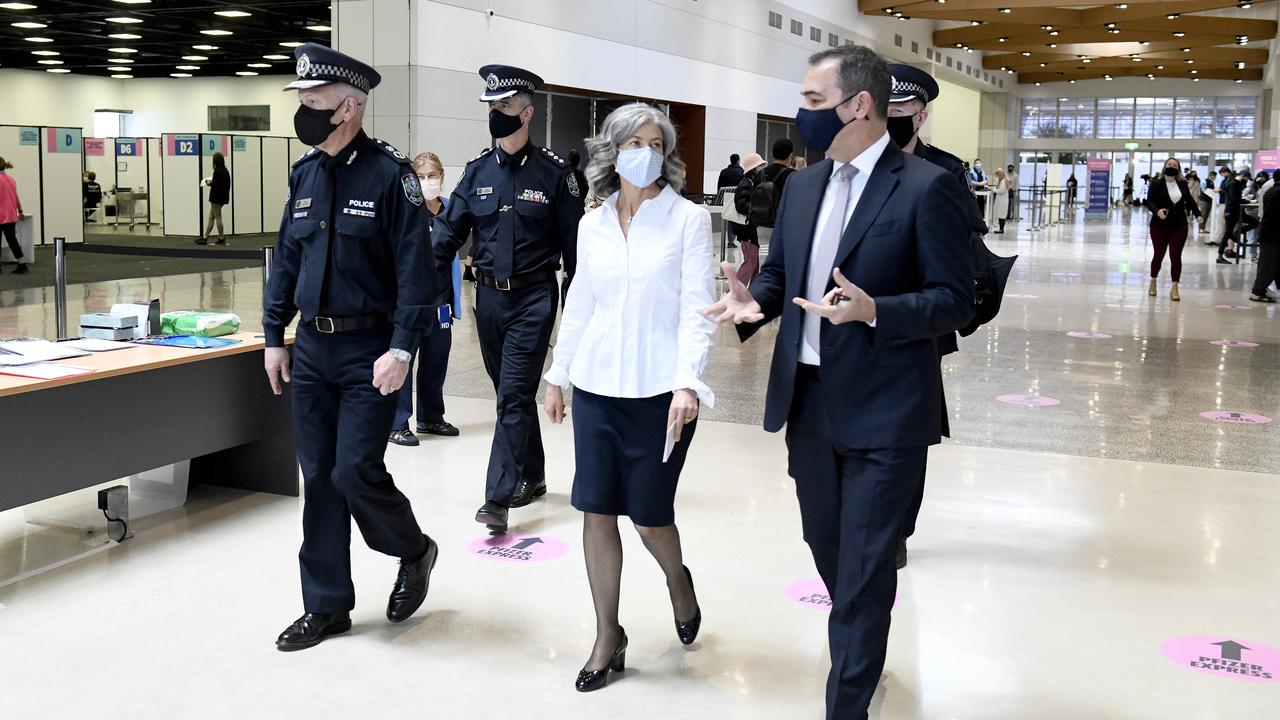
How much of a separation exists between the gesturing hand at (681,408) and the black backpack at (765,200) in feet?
27.7

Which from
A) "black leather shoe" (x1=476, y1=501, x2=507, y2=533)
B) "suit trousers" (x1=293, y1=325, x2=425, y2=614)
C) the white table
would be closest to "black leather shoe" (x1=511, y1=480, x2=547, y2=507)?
"black leather shoe" (x1=476, y1=501, x2=507, y2=533)

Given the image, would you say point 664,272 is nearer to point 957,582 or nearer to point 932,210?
point 932,210

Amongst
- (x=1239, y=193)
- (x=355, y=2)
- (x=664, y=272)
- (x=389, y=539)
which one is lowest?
(x=389, y=539)

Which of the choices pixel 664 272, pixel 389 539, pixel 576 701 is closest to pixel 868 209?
pixel 664 272

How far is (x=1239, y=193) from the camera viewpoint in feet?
66.7

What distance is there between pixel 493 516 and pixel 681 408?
181 centimetres

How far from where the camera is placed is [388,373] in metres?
3.44

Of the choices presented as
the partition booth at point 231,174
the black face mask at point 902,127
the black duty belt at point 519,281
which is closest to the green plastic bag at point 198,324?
the black duty belt at point 519,281

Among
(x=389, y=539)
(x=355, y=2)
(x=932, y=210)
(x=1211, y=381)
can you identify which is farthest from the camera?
(x=355, y=2)

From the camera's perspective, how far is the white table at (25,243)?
52.5 feet

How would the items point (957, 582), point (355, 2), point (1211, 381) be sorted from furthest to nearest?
point (355, 2)
point (1211, 381)
point (957, 582)

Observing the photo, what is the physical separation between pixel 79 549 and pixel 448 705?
6.85ft

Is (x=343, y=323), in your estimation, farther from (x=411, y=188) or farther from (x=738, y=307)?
(x=738, y=307)

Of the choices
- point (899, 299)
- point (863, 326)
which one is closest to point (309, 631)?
point (863, 326)
